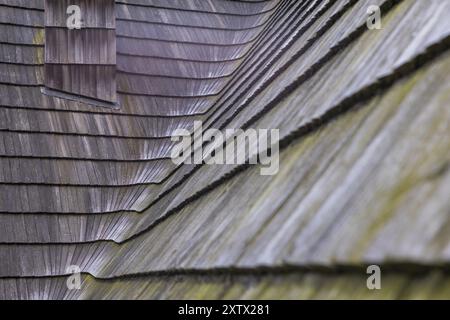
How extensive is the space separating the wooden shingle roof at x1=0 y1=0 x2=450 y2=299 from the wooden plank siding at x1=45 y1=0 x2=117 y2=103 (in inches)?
3.9

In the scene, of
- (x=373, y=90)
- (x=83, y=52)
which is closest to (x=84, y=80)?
(x=83, y=52)

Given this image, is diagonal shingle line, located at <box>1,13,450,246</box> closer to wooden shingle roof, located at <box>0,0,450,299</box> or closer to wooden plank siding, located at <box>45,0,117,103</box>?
wooden shingle roof, located at <box>0,0,450,299</box>

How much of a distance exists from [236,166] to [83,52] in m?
3.04

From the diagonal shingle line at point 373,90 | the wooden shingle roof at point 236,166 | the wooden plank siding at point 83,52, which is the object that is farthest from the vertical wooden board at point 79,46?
the diagonal shingle line at point 373,90

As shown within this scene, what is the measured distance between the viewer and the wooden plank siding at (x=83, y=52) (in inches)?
→ 189

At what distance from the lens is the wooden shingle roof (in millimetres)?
1044

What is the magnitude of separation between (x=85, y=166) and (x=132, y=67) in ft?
3.19

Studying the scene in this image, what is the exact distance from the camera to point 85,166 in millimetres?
4418

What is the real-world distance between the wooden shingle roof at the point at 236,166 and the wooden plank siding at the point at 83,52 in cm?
10

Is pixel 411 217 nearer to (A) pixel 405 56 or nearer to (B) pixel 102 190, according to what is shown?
(A) pixel 405 56

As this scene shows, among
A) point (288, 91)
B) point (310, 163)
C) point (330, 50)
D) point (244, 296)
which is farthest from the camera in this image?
point (288, 91)

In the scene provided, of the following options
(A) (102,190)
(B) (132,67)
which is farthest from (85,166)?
(B) (132,67)

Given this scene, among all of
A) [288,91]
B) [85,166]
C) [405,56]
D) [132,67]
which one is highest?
[132,67]

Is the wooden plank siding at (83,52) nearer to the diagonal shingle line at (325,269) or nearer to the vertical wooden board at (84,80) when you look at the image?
the vertical wooden board at (84,80)
